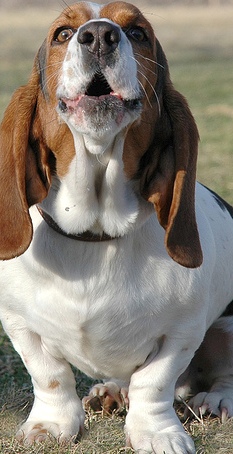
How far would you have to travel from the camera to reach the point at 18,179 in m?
3.70

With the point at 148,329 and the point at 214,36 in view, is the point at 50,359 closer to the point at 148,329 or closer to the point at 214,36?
the point at 148,329

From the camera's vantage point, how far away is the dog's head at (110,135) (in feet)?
11.7

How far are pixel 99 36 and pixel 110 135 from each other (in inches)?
15.3

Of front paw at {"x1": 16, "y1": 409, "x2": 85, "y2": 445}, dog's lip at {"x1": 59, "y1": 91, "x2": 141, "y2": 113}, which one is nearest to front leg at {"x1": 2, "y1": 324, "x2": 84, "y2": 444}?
front paw at {"x1": 16, "y1": 409, "x2": 85, "y2": 445}

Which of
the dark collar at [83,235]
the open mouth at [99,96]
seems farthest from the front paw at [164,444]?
the open mouth at [99,96]

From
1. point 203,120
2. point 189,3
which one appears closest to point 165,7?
point 189,3

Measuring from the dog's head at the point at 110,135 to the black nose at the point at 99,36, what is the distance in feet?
0.42

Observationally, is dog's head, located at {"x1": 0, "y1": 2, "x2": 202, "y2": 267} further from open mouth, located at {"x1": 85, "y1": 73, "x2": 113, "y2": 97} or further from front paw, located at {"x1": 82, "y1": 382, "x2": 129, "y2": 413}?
front paw, located at {"x1": 82, "y1": 382, "x2": 129, "y2": 413}

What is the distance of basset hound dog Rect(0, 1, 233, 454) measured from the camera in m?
3.71

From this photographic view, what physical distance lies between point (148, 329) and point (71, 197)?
63cm

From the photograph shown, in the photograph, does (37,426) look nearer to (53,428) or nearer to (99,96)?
(53,428)

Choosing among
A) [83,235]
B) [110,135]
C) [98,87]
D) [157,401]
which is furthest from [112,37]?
[157,401]

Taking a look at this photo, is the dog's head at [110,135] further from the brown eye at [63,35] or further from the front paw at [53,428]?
the front paw at [53,428]

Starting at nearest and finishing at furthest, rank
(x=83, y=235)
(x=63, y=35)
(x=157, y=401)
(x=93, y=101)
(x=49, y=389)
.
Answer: (x=93, y=101), (x=63, y=35), (x=83, y=235), (x=157, y=401), (x=49, y=389)
